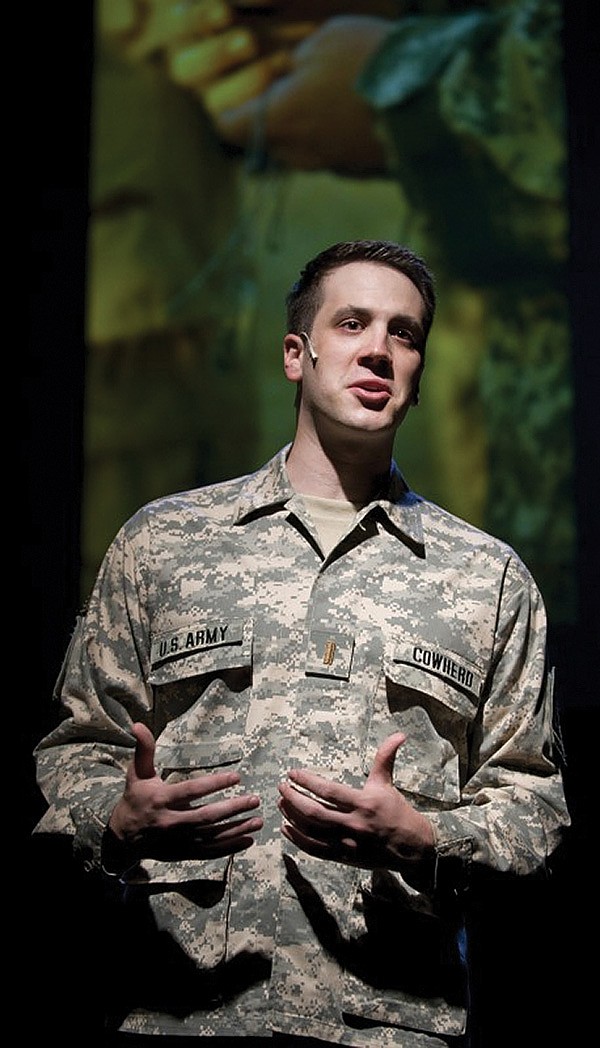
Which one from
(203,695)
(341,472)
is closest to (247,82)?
(341,472)

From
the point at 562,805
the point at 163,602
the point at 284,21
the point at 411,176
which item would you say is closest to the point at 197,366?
the point at 411,176

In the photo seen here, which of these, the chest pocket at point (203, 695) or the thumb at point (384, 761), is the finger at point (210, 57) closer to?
the chest pocket at point (203, 695)

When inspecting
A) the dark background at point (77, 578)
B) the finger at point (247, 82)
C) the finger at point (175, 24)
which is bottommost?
the dark background at point (77, 578)

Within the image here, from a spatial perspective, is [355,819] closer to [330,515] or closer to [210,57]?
[330,515]

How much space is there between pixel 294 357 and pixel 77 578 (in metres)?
0.86

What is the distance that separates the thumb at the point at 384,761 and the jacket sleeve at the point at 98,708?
381 mm

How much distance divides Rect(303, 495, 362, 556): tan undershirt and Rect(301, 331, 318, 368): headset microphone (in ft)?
0.79

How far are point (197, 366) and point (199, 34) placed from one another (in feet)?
2.90

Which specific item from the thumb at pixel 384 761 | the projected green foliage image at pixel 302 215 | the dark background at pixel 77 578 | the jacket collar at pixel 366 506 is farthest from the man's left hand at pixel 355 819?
the projected green foliage image at pixel 302 215

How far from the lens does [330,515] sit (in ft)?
6.53

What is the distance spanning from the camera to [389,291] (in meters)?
2.01

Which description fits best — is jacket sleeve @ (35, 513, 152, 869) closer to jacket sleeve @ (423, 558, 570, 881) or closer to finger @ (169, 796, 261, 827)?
finger @ (169, 796, 261, 827)

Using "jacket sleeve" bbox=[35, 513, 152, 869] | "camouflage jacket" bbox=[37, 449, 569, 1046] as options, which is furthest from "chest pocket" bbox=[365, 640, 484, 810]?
"jacket sleeve" bbox=[35, 513, 152, 869]

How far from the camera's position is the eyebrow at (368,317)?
6.56 feet
